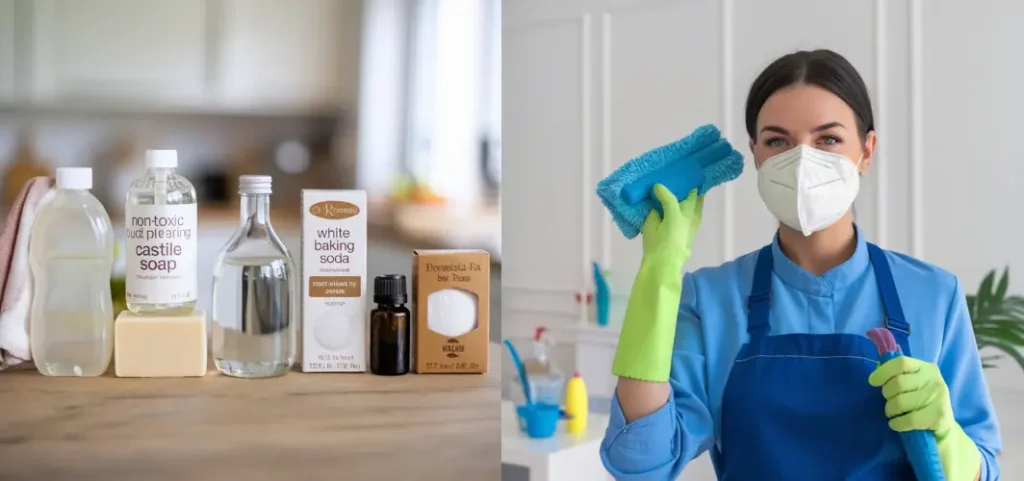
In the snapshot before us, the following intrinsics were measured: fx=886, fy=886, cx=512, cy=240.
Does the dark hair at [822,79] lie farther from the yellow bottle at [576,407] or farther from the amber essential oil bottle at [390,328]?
the yellow bottle at [576,407]

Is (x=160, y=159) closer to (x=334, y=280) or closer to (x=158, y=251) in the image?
(x=158, y=251)

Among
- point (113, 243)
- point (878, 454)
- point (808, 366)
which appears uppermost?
point (113, 243)

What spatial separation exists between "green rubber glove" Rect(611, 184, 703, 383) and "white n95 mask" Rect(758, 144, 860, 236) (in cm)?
15

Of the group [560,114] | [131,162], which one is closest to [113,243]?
[131,162]

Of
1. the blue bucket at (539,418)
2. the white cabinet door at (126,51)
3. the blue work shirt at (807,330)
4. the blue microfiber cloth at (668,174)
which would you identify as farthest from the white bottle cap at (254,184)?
the blue bucket at (539,418)

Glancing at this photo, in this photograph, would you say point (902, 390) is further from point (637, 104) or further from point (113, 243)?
point (637, 104)

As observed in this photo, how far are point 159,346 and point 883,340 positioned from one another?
33.1 inches

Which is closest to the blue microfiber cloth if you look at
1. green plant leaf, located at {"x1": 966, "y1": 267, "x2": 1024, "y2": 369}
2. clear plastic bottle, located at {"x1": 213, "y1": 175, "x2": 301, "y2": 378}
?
clear plastic bottle, located at {"x1": 213, "y1": 175, "x2": 301, "y2": 378}

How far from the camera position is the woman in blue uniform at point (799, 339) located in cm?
108

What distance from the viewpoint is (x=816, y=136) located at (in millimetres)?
1152

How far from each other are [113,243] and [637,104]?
204cm

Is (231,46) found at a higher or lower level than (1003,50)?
lower

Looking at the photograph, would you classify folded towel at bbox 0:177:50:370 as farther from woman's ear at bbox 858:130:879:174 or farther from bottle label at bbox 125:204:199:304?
woman's ear at bbox 858:130:879:174

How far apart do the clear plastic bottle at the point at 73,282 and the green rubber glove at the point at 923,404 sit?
0.90 meters
